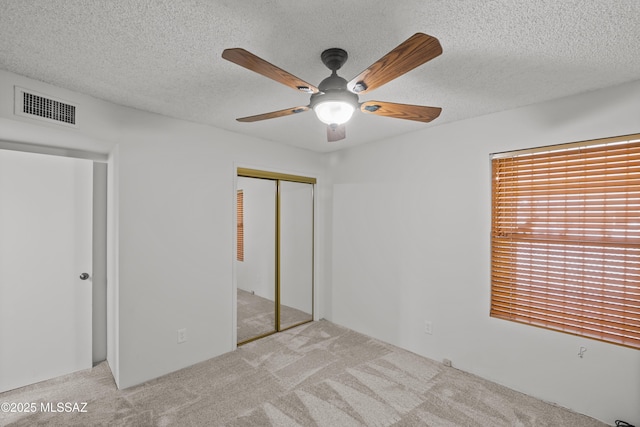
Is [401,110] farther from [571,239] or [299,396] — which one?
[299,396]

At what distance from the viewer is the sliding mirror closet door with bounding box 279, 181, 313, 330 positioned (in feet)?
12.5

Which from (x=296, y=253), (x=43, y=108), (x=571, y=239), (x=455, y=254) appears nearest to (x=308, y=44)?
(x=43, y=108)

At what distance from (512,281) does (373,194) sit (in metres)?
1.67

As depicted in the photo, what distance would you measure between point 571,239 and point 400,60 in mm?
2112

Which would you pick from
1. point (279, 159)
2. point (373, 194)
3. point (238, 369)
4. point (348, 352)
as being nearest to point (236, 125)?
point (279, 159)

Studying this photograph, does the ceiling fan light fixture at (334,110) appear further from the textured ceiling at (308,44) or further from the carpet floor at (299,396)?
the carpet floor at (299,396)

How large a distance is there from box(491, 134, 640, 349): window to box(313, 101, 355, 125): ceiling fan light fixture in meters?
1.79

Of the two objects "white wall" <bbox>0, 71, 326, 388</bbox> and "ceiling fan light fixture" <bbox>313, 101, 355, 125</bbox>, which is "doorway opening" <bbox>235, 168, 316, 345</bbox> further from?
"ceiling fan light fixture" <bbox>313, 101, 355, 125</bbox>

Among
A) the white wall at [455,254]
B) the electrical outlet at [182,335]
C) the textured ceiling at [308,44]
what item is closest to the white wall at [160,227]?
the electrical outlet at [182,335]

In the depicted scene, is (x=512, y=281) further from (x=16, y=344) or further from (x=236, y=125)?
(x=16, y=344)

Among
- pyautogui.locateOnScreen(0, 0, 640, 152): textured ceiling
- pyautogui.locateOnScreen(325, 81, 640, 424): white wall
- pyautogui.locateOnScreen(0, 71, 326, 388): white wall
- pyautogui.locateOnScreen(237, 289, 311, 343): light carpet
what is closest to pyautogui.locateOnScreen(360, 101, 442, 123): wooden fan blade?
pyautogui.locateOnScreen(0, 0, 640, 152): textured ceiling

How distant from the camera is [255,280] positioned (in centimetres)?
362

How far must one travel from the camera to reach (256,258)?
12.0 ft

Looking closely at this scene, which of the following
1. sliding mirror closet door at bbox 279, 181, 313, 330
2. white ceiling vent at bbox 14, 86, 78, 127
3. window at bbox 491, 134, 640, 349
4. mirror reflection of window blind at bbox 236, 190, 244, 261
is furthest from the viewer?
sliding mirror closet door at bbox 279, 181, 313, 330
